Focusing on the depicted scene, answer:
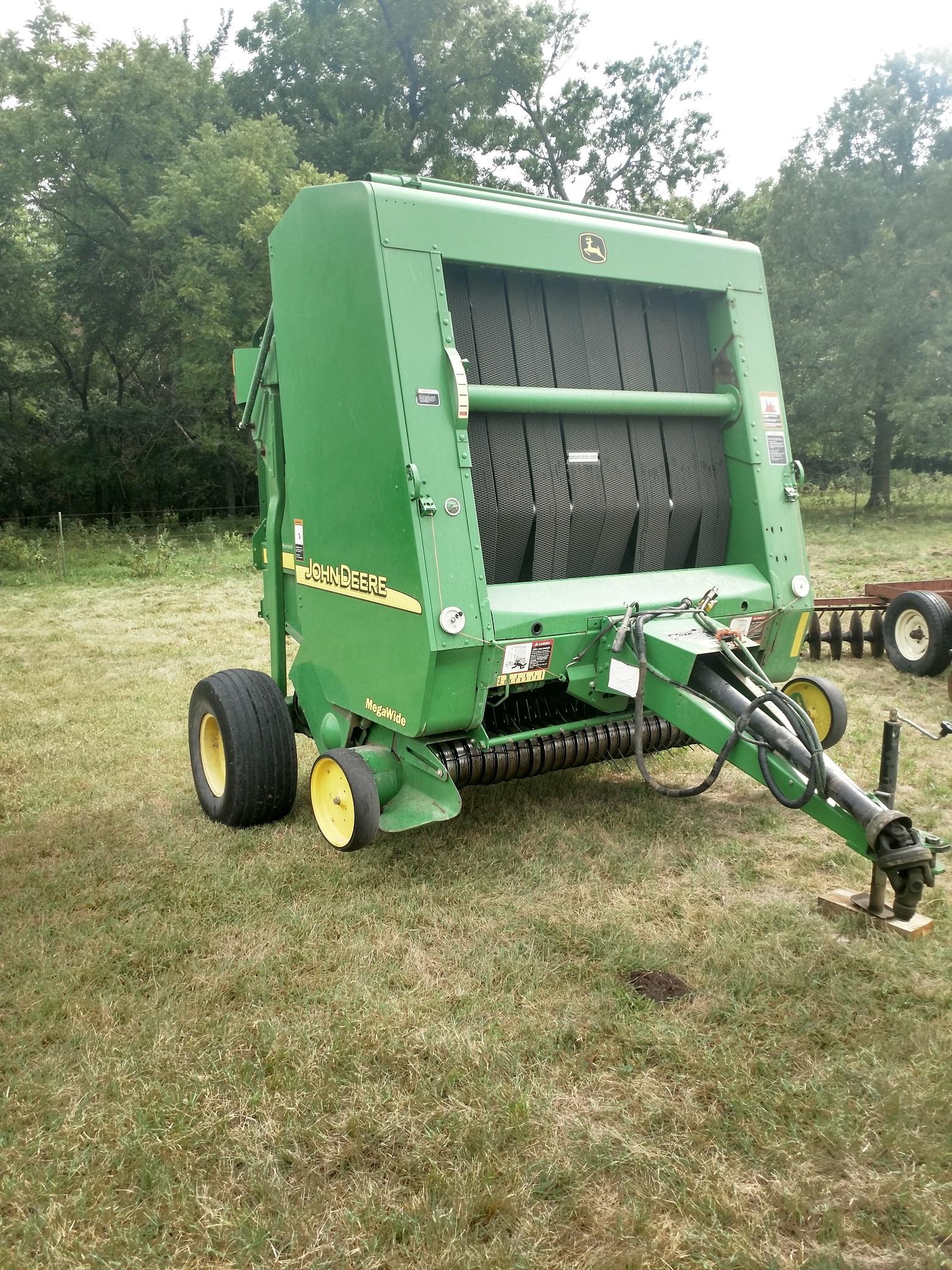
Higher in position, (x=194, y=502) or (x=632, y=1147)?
(x=194, y=502)

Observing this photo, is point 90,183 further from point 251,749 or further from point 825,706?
point 825,706

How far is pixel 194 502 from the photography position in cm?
2862

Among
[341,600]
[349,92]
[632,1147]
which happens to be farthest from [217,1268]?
[349,92]

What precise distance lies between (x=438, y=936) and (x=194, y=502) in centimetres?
2702

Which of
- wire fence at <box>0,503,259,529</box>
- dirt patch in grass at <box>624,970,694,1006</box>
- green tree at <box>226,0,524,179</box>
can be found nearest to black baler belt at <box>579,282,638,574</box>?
dirt patch in grass at <box>624,970,694,1006</box>

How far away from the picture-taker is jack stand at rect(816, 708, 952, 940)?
3064 mm

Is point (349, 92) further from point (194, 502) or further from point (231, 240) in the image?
point (194, 502)

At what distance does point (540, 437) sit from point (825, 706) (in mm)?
1991

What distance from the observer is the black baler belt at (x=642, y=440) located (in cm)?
429

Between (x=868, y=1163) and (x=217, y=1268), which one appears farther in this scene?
(x=868, y=1163)

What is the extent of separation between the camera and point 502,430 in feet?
13.1

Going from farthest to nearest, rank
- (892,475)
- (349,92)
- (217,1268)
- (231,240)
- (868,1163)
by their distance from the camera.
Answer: (892,475)
(349,92)
(231,240)
(868,1163)
(217,1268)

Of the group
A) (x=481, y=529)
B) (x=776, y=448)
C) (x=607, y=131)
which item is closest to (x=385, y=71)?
(x=607, y=131)

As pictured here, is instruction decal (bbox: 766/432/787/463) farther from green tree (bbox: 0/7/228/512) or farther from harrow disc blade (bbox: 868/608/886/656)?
green tree (bbox: 0/7/228/512)
